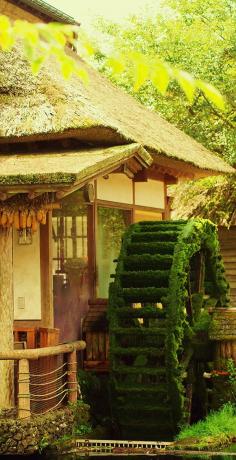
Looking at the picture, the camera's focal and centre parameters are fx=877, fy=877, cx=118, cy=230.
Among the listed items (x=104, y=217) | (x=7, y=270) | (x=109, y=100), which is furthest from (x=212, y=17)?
(x=7, y=270)

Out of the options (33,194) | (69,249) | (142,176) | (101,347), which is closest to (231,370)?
(101,347)

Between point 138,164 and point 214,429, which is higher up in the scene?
point 138,164

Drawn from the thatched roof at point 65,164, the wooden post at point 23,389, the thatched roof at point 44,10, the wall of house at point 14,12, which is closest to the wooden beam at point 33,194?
the thatched roof at point 65,164

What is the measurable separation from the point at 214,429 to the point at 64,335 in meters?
2.34

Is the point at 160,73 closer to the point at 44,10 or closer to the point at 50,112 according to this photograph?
the point at 50,112

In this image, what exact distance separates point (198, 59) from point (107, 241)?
10.9m

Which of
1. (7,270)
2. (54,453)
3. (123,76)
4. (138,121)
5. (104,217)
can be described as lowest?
(54,453)

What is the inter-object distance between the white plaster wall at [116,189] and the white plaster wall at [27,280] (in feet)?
6.41

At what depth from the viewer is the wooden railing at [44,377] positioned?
31.8 ft

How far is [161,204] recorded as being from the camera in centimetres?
1591

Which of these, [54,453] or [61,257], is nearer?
[54,453]

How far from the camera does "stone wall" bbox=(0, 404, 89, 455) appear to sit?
944 centimetres

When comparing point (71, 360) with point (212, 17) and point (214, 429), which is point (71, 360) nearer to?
point (214, 429)

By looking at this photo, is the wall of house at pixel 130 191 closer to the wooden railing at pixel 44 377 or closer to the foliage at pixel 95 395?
the foliage at pixel 95 395
